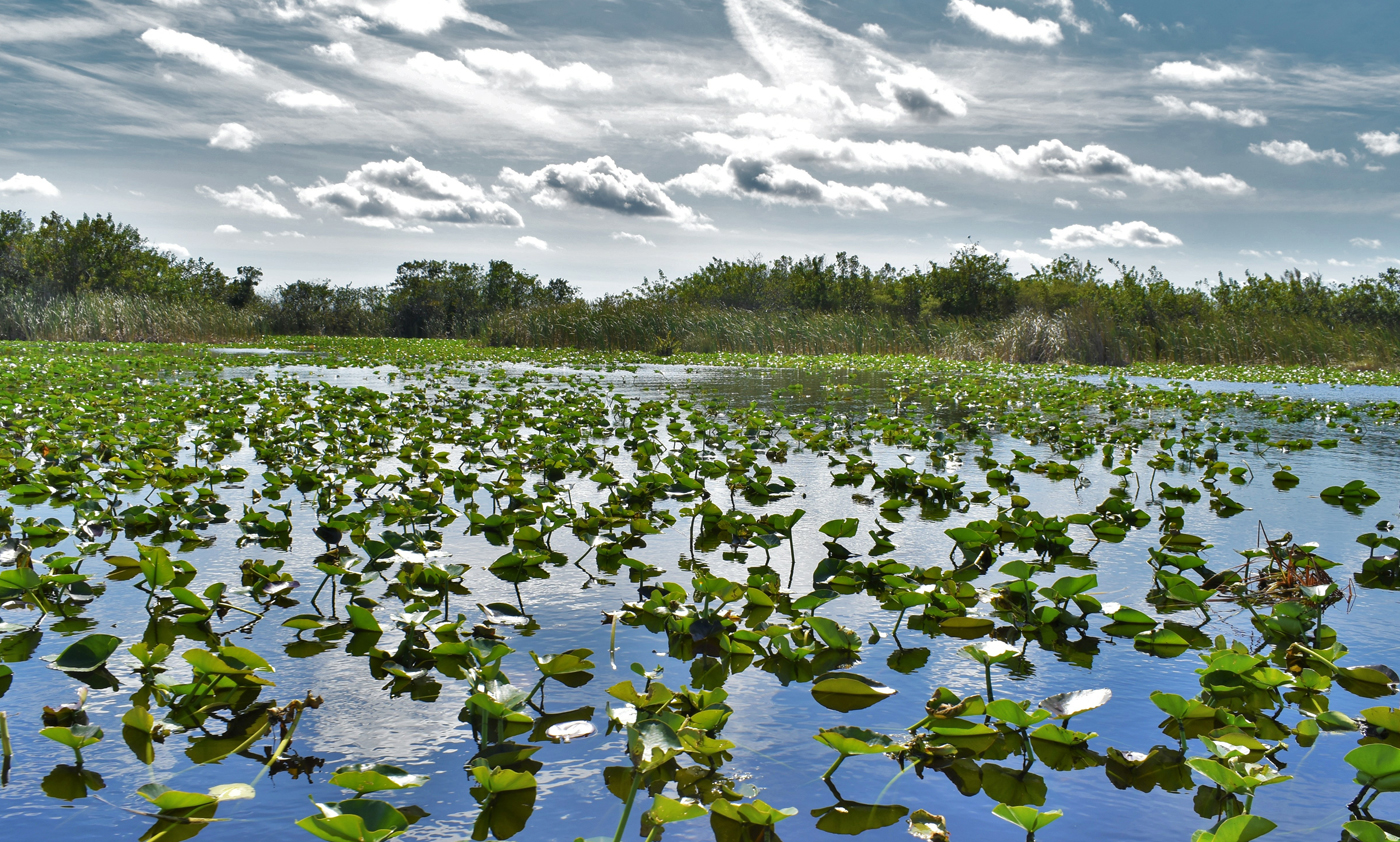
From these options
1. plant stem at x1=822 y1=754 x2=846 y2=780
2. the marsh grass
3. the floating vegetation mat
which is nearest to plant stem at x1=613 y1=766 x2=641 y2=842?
the floating vegetation mat

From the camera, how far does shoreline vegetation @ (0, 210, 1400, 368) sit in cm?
2300

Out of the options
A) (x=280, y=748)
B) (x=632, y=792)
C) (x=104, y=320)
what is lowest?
(x=280, y=748)

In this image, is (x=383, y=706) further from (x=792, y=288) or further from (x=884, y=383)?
(x=792, y=288)

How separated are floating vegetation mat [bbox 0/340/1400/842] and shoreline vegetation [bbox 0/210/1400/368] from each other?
20.0 metres

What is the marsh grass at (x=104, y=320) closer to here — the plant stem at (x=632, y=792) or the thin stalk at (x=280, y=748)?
the thin stalk at (x=280, y=748)

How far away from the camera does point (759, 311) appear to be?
3994cm

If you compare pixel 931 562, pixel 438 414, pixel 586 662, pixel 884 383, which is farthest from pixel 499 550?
pixel 884 383

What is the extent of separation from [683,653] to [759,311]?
125 ft

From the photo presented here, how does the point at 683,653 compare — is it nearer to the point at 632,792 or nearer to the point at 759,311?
the point at 632,792

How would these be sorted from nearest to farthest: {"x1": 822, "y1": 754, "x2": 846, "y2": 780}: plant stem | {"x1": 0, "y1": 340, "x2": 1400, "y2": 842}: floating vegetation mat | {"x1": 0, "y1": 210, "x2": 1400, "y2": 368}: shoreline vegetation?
{"x1": 0, "y1": 340, "x2": 1400, "y2": 842}: floating vegetation mat < {"x1": 822, "y1": 754, "x2": 846, "y2": 780}: plant stem < {"x1": 0, "y1": 210, "x2": 1400, "y2": 368}: shoreline vegetation

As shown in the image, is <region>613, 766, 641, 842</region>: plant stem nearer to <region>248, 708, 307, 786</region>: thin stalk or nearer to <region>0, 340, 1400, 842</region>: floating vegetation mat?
<region>0, 340, 1400, 842</region>: floating vegetation mat

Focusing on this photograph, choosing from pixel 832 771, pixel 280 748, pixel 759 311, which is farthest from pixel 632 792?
pixel 759 311

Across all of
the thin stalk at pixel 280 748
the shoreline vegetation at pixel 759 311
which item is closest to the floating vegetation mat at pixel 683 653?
the thin stalk at pixel 280 748

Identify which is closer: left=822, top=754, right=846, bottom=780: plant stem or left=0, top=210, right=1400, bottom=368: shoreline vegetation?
left=822, top=754, right=846, bottom=780: plant stem
